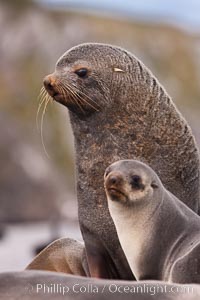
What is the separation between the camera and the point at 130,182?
6.68 m

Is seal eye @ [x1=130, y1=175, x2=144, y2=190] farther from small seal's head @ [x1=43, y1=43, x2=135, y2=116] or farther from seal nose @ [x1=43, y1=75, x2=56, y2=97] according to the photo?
seal nose @ [x1=43, y1=75, x2=56, y2=97]

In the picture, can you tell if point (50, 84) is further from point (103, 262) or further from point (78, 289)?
point (78, 289)

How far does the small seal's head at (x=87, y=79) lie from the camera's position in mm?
7262

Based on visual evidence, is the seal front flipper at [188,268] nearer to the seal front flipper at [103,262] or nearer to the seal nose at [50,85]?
the seal front flipper at [103,262]

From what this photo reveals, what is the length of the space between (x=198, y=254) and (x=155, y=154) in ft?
4.13

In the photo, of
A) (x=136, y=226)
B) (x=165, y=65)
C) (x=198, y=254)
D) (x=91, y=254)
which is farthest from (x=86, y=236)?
(x=165, y=65)

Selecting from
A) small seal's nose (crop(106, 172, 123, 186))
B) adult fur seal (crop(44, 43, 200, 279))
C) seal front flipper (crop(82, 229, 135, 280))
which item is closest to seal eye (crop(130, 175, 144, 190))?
small seal's nose (crop(106, 172, 123, 186))

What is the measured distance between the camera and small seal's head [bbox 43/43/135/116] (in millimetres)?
7262

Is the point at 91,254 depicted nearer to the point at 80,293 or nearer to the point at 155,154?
the point at 155,154

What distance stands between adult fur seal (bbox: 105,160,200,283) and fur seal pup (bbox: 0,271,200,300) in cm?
118

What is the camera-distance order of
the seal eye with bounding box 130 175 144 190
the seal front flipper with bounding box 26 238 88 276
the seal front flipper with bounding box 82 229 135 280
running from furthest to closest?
the seal front flipper with bounding box 26 238 88 276 → the seal front flipper with bounding box 82 229 135 280 → the seal eye with bounding box 130 175 144 190

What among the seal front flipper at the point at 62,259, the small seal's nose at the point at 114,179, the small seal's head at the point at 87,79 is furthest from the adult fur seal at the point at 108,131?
the small seal's nose at the point at 114,179

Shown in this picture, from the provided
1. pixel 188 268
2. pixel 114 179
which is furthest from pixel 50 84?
pixel 188 268

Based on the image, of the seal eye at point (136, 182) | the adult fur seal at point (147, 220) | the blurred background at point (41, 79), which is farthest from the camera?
the blurred background at point (41, 79)
